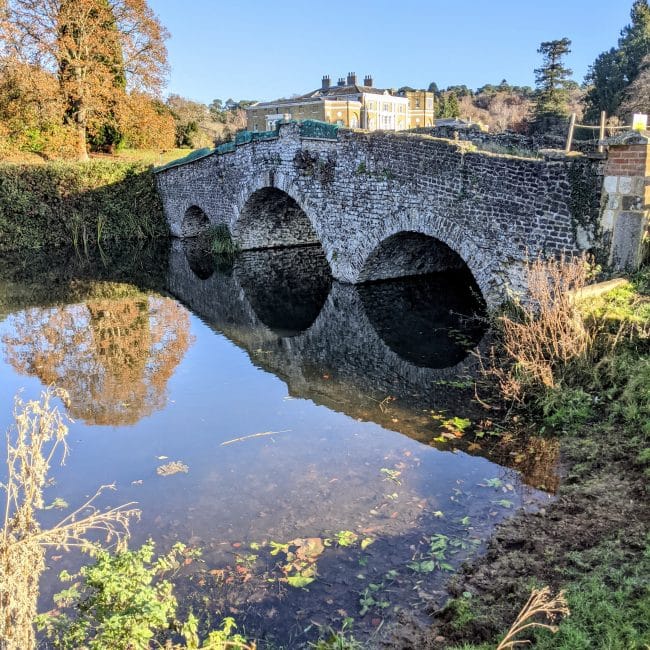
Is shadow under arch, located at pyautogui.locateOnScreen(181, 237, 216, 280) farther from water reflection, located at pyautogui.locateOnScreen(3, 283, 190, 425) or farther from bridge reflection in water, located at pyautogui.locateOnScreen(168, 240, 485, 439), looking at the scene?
water reflection, located at pyautogui.locateOnScreen(3, 283, 190, 425)

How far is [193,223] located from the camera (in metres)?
26.7

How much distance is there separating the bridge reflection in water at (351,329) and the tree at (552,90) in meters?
30.7

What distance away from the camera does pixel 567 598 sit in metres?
4.24

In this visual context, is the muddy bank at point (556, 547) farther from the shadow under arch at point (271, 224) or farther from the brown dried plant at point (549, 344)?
the shadow under arch at point (271, 224)

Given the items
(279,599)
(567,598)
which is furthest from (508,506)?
(279,599)

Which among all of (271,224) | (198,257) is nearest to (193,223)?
(198,257)

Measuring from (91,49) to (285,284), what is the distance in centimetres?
1866

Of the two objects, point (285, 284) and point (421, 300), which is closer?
point (421, 300)

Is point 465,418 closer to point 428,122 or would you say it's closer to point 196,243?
point 196,243

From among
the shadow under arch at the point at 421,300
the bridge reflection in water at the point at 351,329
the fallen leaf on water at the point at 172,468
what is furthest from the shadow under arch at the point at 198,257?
the fallen leaf on water at the point at 172,468

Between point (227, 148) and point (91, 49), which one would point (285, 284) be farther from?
point (91, 49)

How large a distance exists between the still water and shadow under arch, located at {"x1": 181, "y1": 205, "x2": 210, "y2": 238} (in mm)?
10546

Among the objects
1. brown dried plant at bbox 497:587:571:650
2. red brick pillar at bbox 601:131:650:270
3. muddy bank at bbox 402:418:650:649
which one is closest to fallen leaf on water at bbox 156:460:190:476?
muddy bank at bbox 402:418:650:649

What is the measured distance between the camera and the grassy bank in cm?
2509
